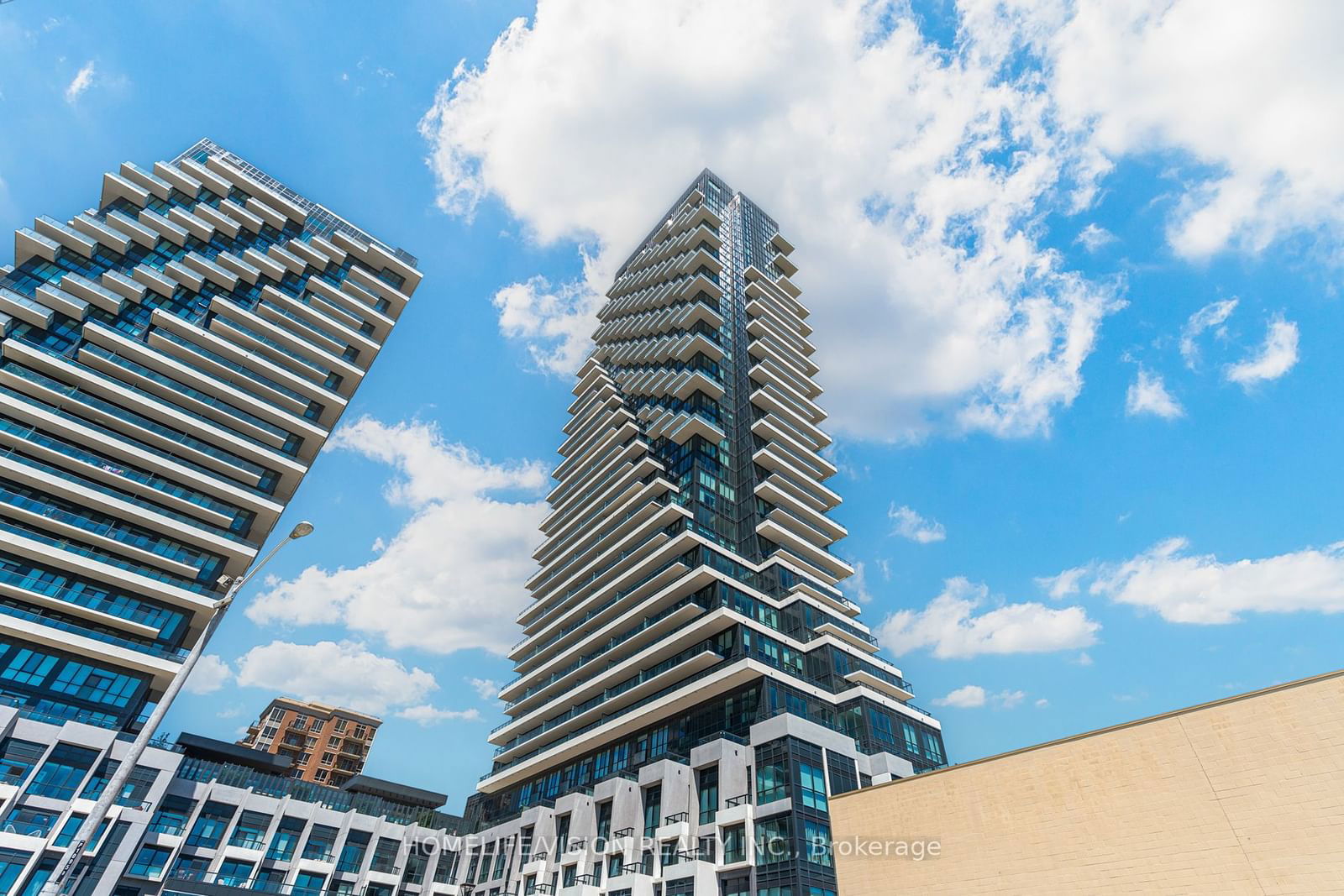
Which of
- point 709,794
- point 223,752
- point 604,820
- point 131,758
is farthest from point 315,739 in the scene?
point 131,758

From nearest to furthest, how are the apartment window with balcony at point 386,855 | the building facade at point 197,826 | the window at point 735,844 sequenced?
the window at point 735,844 < the building facade at point 197,826 < the apartment window with balcony at point 386,855

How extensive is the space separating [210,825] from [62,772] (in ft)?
41.9

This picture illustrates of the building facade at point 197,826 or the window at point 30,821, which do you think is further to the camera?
the building facade at point 197,826

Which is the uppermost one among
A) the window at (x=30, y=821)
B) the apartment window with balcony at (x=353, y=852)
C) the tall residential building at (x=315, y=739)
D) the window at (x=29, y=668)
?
the tall residential building at (x=315, y=739)

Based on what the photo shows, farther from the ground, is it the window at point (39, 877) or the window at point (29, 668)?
the window at point (29, 668)

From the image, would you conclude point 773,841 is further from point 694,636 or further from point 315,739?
point 315,739

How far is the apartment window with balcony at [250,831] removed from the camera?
54.7 meters

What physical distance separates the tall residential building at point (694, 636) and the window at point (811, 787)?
0.13 m

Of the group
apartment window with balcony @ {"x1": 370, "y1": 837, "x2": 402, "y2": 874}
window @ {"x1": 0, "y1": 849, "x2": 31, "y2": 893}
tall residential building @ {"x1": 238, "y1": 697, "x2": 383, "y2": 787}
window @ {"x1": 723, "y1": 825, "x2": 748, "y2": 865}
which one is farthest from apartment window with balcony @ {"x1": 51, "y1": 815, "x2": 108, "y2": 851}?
tall residential building @ {"x1": 238, "y1": 697, "x2": 383, "y2": 787}

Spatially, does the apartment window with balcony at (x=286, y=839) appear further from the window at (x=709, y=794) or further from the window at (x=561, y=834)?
the window at (x=709, y=794)

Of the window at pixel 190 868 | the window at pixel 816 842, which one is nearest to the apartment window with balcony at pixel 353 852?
the window at pixel 190 868

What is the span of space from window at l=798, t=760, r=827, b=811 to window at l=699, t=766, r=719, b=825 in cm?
614

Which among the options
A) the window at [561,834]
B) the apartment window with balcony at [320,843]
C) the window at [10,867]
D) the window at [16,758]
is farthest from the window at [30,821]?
the window at [561,834]

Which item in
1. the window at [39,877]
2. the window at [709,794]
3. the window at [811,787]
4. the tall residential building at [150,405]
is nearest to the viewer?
the window at [811,787]
